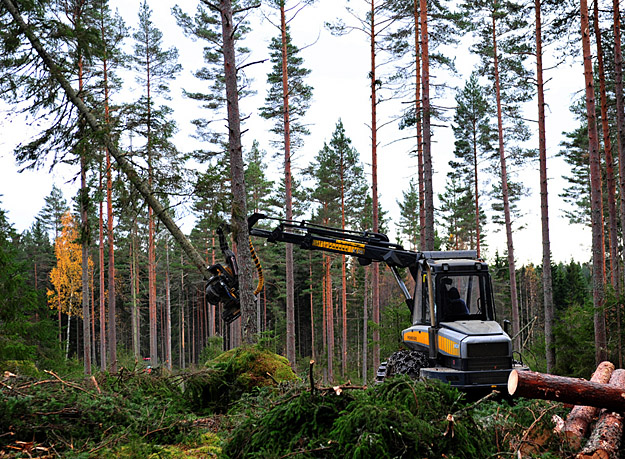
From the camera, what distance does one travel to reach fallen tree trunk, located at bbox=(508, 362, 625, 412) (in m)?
5.36

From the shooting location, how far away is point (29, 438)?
498 centimetres

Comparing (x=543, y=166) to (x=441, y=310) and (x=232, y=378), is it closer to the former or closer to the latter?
(x=441, y=310)

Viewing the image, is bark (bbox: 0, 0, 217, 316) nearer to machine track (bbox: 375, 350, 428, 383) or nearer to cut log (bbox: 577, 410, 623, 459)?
machine track (bbox: 375, 350, 428, 383)

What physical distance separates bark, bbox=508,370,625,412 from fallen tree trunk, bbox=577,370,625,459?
149 millimetres

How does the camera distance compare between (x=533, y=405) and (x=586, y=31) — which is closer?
(x=533, y=405)

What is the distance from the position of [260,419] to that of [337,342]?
45.1m

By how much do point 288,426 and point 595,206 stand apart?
11403 mm

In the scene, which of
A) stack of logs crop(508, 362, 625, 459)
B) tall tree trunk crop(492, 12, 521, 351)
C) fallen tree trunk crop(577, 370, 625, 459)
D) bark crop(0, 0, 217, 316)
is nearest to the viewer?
fallen tree trunk crop(577, 370, 625, 459)

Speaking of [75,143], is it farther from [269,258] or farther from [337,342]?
[337,342]

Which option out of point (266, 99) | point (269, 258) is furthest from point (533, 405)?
point (269, 258)

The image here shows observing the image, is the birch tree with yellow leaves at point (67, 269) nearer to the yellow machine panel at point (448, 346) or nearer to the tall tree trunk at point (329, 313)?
the tall tree trunk at point (329, 313)

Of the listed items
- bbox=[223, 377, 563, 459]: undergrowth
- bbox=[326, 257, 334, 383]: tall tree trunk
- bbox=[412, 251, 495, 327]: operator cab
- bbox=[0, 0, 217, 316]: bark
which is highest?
bbox=[0, 0, 217, 316]: bark

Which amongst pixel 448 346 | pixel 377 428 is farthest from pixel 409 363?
pixel 377 428

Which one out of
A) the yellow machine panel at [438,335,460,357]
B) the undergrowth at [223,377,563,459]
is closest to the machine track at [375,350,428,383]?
the yellow machine panel at [438,335,460,357]
